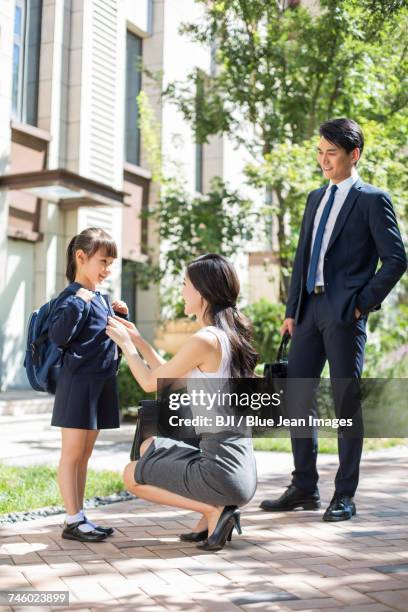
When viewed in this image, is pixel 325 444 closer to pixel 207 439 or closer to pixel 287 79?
pixel 207 439

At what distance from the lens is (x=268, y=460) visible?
6.16m

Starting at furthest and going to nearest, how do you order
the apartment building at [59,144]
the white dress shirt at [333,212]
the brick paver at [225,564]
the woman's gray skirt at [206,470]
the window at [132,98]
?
1. the window at [132,98]
2. the apartment building at [59,144]
3. the white dress shirt at [333,212]
4. the woman's gray skirt at [206,470]
5. the brick paver at [225,564]

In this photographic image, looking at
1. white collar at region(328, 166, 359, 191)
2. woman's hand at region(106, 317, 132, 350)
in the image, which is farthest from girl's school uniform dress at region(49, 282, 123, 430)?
white collar at region(328, 166, 359, 191)

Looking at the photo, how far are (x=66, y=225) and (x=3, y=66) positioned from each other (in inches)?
106

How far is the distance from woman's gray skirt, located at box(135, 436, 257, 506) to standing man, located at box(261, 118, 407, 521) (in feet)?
2.70

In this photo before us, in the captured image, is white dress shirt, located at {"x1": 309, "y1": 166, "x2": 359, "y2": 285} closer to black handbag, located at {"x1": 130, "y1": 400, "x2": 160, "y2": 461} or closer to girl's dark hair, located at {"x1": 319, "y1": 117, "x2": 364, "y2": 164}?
girl's dark hair, located at {"x1": 319, "y1": 117, "x2": 364, "y2": 164}

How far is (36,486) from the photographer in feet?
14.9

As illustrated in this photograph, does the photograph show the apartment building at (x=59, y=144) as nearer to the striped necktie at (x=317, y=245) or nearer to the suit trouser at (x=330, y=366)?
the striped necktie at (x=317, y=245)

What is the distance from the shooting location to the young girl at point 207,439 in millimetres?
3127

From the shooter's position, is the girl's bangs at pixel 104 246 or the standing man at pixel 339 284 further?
the standing man at pixel 339 284

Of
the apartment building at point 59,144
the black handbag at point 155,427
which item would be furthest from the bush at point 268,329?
the black handbag at point 155,427

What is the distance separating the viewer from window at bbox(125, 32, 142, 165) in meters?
12.8

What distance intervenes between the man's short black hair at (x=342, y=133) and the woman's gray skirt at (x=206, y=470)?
1.64 metres

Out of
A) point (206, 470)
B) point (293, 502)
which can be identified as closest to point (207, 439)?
point (206, 470)
